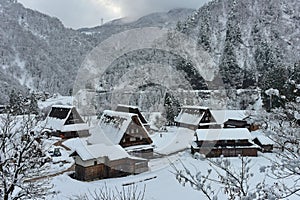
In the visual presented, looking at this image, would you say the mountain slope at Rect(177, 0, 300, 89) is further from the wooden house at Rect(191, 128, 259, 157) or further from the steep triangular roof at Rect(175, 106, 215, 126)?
the wooden house at Rect(191, 128, 259, 157)

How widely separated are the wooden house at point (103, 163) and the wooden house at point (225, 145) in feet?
18.1

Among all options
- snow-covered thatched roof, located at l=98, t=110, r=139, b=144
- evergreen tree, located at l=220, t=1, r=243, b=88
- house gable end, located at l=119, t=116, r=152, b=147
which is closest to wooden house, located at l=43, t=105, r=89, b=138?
snow-covered thatched roof, located at l=98, t=110, r=139, b=144

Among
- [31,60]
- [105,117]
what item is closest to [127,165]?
[105,117]

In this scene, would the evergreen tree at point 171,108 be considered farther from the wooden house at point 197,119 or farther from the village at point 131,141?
the wooden house at point 197,119

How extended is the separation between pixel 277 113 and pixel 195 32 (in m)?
68.7

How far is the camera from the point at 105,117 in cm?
2078

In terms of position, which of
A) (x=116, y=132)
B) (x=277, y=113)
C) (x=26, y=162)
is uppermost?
(x=277, y=113)

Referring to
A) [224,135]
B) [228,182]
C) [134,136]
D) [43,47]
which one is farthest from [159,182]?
[43,47]

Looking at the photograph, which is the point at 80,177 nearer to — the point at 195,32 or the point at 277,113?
the point at 277,113

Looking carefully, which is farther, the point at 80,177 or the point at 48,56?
the point at 48,56

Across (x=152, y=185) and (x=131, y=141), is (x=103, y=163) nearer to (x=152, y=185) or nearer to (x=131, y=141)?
(x=131, y=141)

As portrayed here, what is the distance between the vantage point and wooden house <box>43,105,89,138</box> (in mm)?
24872

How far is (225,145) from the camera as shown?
2012 centimetres

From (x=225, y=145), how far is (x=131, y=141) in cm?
665
